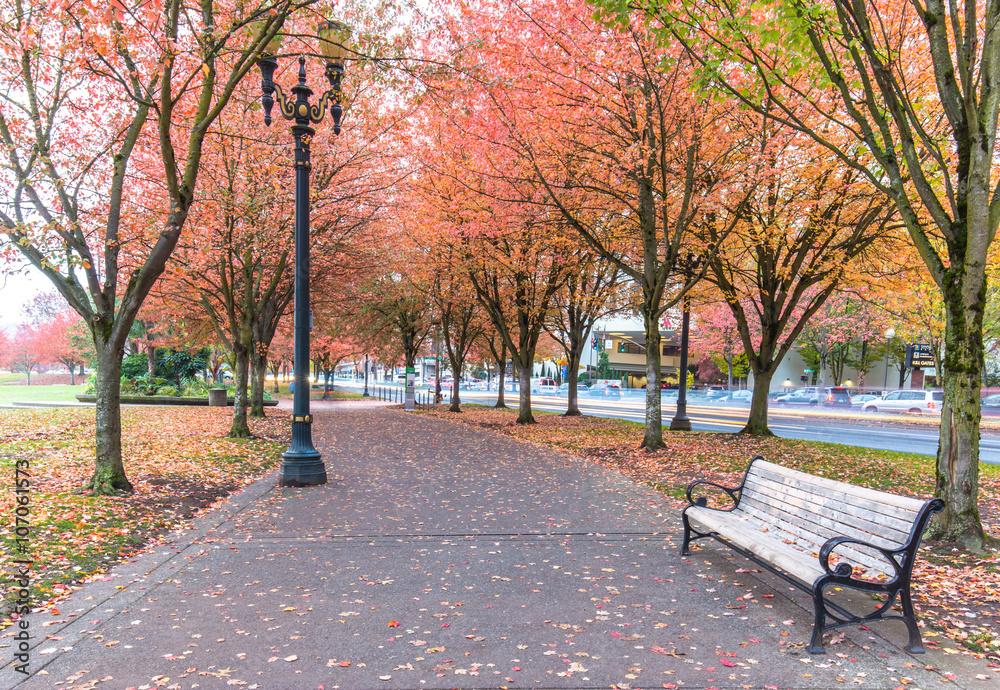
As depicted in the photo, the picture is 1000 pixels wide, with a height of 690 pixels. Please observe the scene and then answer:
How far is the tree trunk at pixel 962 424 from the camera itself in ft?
18.2

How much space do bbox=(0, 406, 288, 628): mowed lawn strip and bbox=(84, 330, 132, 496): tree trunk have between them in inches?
8.8

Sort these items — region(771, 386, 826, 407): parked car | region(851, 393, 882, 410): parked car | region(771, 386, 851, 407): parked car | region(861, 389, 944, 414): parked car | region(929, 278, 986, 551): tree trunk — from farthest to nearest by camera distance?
region(771, 386, 826, 407): parked car → region(771, 386, 851, 407): parked car → region(851, 393, 882, 410): parked car → region(861, 389, 944, 414): parked car → region(929, 278, 986, 551): tree trunk

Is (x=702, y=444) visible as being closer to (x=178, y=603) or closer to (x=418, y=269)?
(x=178, y=603)

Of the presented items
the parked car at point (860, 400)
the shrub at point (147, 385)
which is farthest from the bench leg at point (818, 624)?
the parked car at point (860, 400)

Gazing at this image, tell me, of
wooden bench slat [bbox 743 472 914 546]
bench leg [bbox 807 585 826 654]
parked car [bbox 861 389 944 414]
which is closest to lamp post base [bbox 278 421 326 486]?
wooden bench slat [bbox 743 472 914 546]

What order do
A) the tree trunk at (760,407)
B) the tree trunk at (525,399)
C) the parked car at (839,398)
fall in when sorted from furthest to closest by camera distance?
the parked car at (839,398) → the tree trunk at (525,399) → the tree trunk at (760,407)

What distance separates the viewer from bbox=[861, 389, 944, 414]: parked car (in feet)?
111

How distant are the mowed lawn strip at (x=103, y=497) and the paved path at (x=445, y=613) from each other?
381mm

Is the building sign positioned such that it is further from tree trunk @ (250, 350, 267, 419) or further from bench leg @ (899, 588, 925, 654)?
bench leg @ (899, 588, 925, 654)

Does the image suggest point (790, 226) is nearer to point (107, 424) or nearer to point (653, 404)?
point (653, 404)

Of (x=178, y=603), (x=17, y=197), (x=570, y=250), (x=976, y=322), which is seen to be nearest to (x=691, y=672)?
(x=178, y=603)

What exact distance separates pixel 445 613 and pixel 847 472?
9.07 m

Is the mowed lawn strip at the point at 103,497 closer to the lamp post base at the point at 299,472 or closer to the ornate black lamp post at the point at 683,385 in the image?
the lamp post base at the point at 299,472

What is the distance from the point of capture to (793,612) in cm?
424
